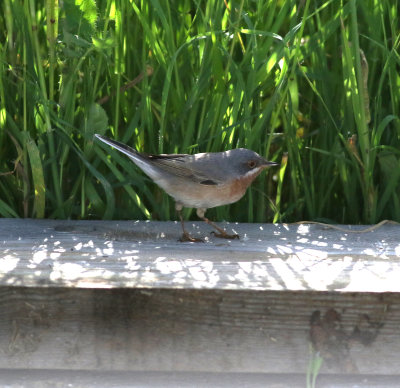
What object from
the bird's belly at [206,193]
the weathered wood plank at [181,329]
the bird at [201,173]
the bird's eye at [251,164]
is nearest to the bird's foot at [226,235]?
the bird at [201,173]

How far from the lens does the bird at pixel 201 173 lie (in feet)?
9.83

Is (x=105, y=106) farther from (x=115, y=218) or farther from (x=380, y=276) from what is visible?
(x=380, y=276)

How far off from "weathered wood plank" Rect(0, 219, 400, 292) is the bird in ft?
0.47

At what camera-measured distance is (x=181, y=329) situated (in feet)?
7.54

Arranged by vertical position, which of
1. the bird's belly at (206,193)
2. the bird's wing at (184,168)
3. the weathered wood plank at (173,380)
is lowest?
the weathered wood plank at (173,380)

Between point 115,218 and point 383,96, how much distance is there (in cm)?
128

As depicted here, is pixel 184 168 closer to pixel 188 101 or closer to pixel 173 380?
pixel 188 101

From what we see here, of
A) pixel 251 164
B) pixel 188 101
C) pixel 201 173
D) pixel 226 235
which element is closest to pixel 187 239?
pixel 226 235

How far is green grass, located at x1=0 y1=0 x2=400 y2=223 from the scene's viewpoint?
3002mm

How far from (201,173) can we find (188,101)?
28 cm

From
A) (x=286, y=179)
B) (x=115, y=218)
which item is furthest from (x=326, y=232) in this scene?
(x=115, y=218)

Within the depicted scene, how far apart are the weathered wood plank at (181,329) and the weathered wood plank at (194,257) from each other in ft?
0.12

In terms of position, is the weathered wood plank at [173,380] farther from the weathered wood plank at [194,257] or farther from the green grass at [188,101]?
the green grass at [188,101]

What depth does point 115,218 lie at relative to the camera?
3305mm
